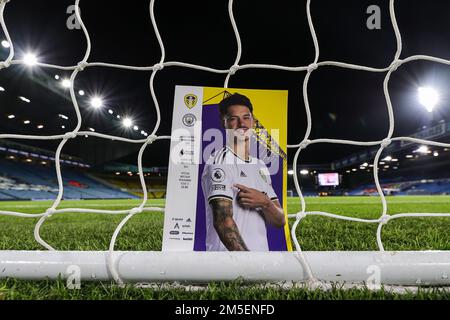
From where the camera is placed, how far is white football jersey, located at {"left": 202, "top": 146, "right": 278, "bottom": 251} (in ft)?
1.69

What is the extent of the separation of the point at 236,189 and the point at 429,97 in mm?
13031

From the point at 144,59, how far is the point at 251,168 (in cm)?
591

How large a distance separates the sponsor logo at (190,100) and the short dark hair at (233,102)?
5 cm

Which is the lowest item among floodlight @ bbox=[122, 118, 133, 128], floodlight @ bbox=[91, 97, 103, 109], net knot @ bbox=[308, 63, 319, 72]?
net knot @ bbox=[308, 63, 319, 72]

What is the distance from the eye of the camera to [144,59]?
232 inches

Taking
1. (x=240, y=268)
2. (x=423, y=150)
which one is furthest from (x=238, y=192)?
(x=423, y=150)

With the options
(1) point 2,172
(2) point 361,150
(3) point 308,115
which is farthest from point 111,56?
(2) point 361,150

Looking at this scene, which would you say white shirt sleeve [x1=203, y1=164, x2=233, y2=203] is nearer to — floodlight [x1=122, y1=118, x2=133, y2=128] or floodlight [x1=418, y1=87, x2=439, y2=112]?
floodlight [x1=122, y1=118, x2=133, y2=128]

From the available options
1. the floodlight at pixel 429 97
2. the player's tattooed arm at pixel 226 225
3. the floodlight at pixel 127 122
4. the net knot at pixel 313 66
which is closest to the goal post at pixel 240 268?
the player's tattooed arm at pixel 226 225

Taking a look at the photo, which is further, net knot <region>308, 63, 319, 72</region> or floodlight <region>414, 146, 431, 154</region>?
floodlight <region>414, 146, 431, 154</region>

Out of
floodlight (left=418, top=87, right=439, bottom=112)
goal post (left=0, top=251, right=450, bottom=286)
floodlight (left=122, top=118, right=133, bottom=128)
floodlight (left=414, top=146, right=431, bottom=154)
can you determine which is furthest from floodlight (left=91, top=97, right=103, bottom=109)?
floodlight (left=414, top=146, right=431, bottom=154)

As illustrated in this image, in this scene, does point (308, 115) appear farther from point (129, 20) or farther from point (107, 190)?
point (107, 190)

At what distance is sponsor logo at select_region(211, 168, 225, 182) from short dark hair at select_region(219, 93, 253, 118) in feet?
0.35

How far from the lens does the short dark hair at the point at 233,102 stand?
58 centimetres
